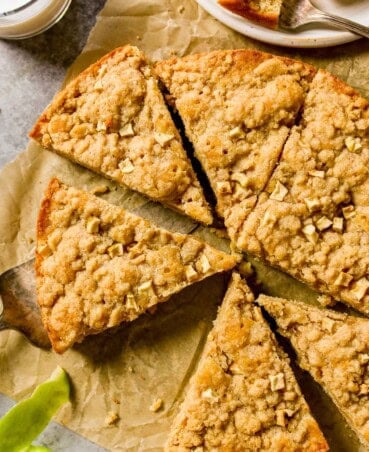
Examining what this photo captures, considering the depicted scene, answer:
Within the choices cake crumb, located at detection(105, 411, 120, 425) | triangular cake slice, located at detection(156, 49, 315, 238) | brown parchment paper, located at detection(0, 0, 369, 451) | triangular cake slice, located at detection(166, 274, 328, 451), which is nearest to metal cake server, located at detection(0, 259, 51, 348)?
brown parchment paper, located at detection(0, 0, 369, 451)

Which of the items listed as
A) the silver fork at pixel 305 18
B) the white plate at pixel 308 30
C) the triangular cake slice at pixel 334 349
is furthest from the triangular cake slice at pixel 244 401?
the silver fork at pixel 305 18

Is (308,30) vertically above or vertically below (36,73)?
below

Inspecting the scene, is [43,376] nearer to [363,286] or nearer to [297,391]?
[297,391]

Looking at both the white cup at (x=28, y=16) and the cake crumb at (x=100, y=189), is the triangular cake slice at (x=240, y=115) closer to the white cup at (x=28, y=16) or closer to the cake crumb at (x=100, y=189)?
the cake crumb at (x=100, y=189)

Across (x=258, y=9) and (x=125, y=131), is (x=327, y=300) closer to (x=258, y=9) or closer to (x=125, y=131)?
(x=125, y=131)

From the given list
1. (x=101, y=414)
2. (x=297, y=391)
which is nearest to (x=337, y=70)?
(x=297, y=391)

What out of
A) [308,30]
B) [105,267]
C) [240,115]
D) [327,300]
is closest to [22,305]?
[105,267]
